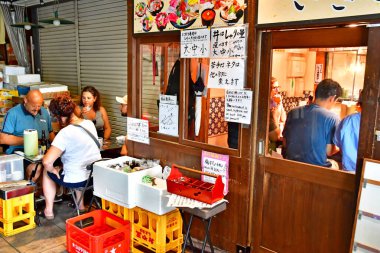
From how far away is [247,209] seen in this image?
3377mm

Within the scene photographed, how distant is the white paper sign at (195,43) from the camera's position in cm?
342

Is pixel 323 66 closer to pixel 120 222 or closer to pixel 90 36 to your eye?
pixel 120 222

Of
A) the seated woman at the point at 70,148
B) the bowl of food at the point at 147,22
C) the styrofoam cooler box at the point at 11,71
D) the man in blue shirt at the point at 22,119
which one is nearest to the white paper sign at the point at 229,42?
the bowl of food at the point at 147,22

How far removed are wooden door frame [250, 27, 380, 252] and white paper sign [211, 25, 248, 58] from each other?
15cm

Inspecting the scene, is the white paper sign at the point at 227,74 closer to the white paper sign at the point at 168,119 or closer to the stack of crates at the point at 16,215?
the white paper sign at the point at 168,119

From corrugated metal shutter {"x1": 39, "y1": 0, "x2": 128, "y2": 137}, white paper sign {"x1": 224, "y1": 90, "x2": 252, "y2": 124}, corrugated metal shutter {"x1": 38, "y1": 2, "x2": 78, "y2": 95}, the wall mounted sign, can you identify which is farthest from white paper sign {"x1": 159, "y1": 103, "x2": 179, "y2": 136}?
corrugated metal shutter {"x1": 38, "y1": 2, "x2": 78, "y2": 95}

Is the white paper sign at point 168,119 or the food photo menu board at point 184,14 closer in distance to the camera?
the food photo menu board at point 184,14

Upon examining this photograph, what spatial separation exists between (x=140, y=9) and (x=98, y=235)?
2453mm

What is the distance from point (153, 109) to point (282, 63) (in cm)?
169

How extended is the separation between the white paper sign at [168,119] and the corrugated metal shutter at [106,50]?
2.41 m

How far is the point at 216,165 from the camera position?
138 inches

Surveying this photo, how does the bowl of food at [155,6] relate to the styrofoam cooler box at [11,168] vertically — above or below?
above

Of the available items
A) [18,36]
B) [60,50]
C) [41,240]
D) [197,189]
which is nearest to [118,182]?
[197,189]

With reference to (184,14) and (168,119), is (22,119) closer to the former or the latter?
(168,119)
